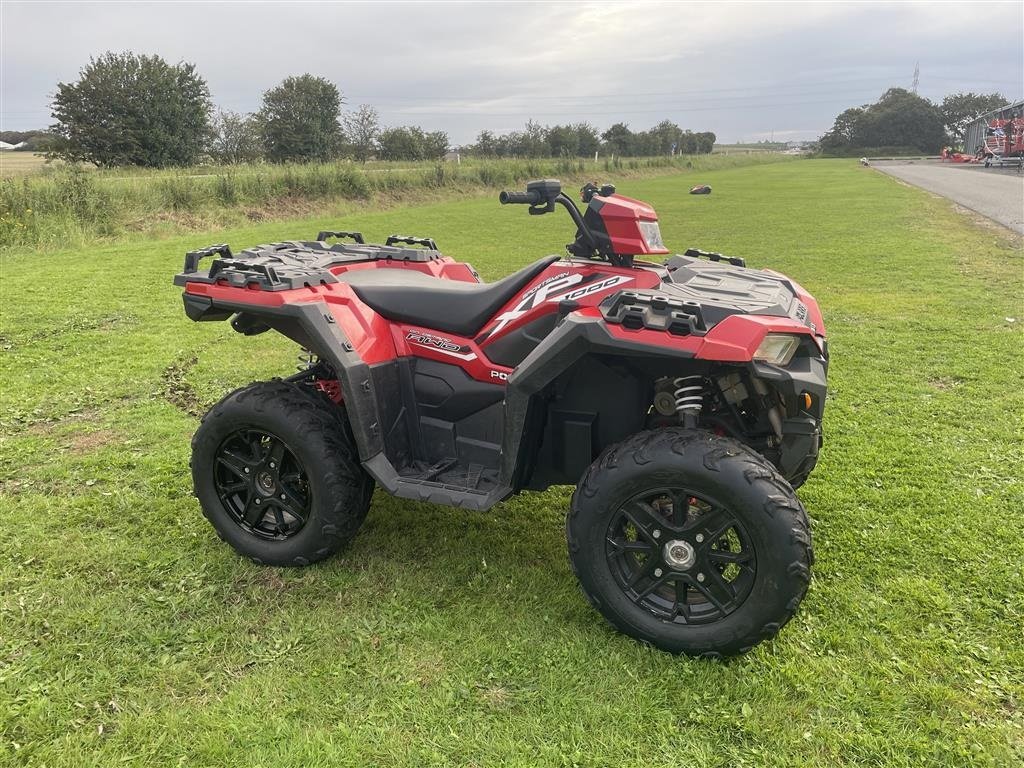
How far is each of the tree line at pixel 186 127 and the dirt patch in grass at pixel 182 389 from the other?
27579 millimetres

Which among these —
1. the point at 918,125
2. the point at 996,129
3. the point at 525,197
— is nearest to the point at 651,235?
the point at 525,197

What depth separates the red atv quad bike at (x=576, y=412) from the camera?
99.6 inches

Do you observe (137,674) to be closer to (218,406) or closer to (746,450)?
(218,406)

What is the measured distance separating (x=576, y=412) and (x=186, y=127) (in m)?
Result: 36.0

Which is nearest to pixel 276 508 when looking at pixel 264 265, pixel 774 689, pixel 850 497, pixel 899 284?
pixel 264 265

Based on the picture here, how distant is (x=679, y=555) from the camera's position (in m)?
2.65

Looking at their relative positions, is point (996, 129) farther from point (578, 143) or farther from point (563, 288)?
point (563, 288)

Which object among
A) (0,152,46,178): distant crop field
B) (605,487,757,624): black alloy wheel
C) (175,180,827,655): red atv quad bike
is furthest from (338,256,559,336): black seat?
(0,152,46,178): distant crop field

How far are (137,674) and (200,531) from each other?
112 centimetres

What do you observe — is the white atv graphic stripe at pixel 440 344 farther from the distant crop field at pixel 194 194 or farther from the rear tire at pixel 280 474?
the distant crop field at pixel 194 194

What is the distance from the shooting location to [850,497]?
396 cm

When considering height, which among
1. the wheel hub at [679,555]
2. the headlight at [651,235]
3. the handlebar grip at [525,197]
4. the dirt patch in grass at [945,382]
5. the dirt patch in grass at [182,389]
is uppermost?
the handlebar grip at [525,197]

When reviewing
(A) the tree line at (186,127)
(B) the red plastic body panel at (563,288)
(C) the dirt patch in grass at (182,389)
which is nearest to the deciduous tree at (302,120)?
(A) the tree line at (186,127)

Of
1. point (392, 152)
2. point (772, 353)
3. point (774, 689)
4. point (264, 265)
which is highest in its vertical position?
point (392, 152)
